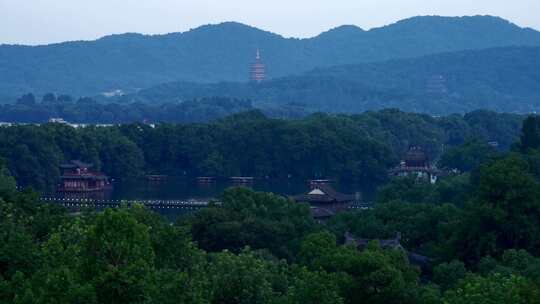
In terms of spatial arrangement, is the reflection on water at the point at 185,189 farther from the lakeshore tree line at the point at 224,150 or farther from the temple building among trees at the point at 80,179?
the lakeshore tree line at the point at 224,150

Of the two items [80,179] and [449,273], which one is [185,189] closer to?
[80,179]

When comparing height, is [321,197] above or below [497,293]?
below

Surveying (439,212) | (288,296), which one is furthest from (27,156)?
(288,296)

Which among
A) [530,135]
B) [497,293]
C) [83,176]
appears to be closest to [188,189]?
[83,176]

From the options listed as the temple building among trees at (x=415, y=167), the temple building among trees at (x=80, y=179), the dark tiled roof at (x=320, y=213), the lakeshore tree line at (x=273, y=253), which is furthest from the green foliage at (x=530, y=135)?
the temple building among trees at (x=80, y=179)

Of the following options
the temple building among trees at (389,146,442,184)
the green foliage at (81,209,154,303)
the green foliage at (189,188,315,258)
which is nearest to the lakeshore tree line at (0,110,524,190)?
the temple building among trees at (389,146,442,184)

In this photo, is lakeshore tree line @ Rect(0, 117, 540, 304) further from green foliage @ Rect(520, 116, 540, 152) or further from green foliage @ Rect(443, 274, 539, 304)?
green foliage @ Rect(520, 116, 540, 152)
